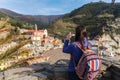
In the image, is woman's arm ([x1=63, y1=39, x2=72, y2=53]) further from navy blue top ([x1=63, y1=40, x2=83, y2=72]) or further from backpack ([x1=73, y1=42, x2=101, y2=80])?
backpack ([x1=73, y1=42, x2=101, y2=80])

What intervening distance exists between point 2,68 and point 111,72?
2568 millimetres

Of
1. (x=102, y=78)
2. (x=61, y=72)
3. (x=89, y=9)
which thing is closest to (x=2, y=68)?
(x=61, y=72)

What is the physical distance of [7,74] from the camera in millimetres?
5484

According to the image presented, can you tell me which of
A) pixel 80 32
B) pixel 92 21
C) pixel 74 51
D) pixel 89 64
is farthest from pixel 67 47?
pixel 92 21

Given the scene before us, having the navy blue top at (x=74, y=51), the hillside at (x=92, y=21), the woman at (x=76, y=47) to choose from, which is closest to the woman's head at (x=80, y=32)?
the woman at (x=76, y=47)

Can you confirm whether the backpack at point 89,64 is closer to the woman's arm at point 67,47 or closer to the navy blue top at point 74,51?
the navy blue top at point 74,51

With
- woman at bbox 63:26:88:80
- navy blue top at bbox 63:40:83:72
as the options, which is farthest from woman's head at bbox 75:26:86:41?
navy blue top at bbox 63:40:83:72

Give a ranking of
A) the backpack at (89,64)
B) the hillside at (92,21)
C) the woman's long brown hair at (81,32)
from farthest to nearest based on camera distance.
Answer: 1. the hillside at (92,21)
2. the woman's long brown hair at (81,32)
3. the backpack at (89,64)

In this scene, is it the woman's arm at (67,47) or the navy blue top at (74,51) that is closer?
the navy blue top at (74,51)

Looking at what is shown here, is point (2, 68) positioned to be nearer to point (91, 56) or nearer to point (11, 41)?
point (11, 41)

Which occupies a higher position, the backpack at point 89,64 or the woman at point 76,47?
the woman at point 76,47

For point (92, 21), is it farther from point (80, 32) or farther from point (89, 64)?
point (89, 64)

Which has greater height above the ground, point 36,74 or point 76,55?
point 76,55

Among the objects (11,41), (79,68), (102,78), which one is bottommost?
(102,78)
